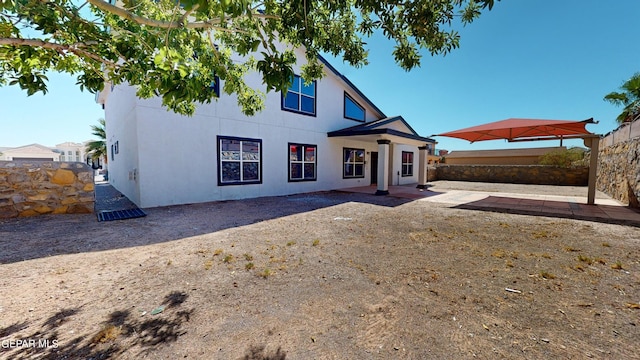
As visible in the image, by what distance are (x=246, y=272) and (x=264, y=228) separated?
2.36 meters

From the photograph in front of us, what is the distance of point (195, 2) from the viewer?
5.53 ft

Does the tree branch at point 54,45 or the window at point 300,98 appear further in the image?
the window at point 300,98

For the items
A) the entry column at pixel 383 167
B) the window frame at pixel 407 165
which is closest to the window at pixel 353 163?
the entry column at pixel 383 167

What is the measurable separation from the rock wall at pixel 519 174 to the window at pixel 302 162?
12.9 m

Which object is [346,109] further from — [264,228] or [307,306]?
[307,306]

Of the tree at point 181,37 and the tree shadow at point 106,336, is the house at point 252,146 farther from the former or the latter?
the tree shadow at point 106,336

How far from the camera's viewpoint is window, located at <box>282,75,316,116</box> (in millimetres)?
11562

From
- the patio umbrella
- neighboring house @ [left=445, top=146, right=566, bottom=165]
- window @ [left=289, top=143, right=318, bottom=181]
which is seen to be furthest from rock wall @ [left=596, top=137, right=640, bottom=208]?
window @ [left=289, top=143, right=318, bottom=181]

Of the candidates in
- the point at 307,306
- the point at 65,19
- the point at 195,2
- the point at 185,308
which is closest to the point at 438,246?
the point at 307,306

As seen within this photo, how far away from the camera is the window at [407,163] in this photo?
1811 centimetres

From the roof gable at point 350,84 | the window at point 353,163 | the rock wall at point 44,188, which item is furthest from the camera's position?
the window at point 353,163

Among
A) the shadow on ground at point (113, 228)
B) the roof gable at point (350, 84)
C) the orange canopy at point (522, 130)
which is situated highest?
the roof gable at point (350, 84)

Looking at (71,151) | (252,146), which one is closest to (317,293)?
(252,146)

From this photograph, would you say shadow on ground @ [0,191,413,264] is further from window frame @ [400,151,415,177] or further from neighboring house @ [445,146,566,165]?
neighboring house @ [445,146,566,165]
